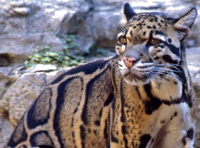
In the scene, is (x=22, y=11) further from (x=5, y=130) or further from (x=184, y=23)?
(x=184, y=23)

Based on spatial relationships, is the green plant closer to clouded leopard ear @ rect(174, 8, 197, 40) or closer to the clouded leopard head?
the clouded leopard head

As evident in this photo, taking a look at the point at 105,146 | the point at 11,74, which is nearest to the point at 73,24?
the point at 11,74

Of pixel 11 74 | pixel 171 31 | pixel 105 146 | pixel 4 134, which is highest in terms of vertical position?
pixel 171 31

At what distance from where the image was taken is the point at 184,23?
12.1 ft

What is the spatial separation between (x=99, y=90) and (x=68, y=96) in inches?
17.9

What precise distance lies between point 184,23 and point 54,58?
4.09 metres

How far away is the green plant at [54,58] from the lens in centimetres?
721

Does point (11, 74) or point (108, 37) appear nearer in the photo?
point (11, 74)

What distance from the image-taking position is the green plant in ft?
23.7

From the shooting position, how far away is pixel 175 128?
3984mm

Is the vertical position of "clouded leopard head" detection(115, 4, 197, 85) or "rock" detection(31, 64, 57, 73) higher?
"clouded leopard head" detection(115, 4, 197, 85)

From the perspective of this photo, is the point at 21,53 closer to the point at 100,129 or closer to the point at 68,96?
the point at 68,96

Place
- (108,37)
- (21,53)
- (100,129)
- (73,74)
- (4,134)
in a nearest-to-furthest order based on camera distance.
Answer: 1. (100,129)
2. (73,74)
3. (4,134)
4. (21,53)
5. (108,37)

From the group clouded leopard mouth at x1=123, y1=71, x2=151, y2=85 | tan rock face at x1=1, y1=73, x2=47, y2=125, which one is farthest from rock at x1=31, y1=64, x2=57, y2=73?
clouded leopard mouth at x1=123, y1=71, x2=151, y2=85
